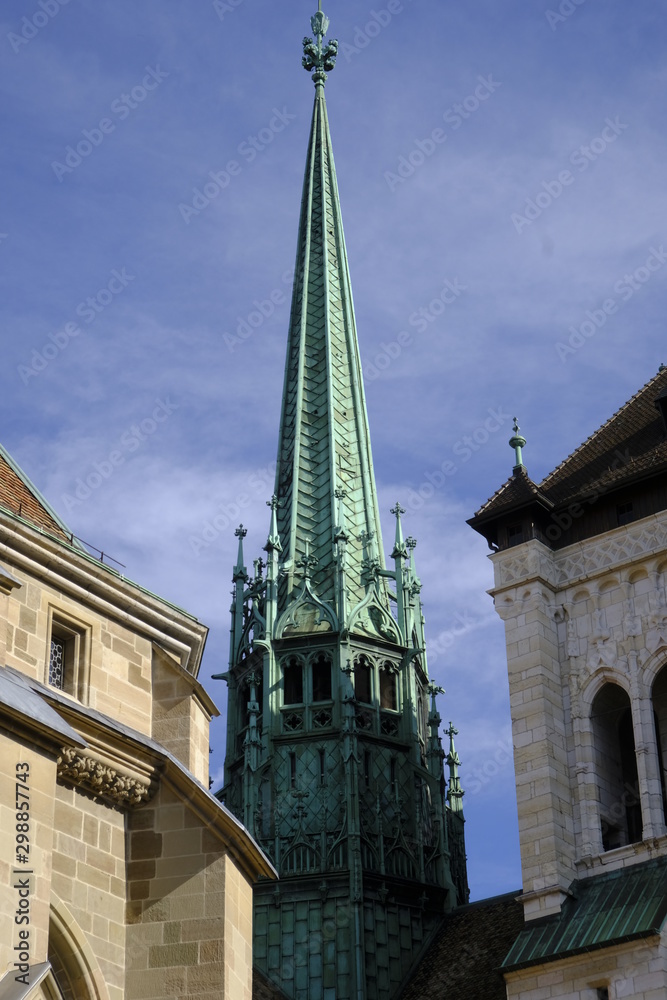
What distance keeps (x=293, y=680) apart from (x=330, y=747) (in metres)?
2.38

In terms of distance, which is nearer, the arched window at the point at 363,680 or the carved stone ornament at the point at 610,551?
the carved stone ornament at the point at 610,551

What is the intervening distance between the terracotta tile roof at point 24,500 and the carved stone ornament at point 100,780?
104 inches

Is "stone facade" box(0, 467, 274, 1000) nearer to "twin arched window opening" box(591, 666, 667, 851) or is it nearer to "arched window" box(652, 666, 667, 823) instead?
"twin arched window opening" box(591, 666, 667, 851)

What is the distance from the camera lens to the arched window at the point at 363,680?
41.4 meters

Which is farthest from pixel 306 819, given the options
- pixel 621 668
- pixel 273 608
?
pixel 621 668

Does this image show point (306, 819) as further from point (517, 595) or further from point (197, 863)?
point (197, 863)

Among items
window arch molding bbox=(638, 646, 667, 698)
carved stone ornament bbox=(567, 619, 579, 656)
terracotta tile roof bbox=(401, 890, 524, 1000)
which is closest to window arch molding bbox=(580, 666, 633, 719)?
window arch molding bbox=(638, 646, 667, 698)

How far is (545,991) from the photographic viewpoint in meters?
30.6

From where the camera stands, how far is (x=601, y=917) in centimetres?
3089

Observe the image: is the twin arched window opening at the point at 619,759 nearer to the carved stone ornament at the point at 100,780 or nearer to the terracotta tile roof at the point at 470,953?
the terracotta tile roof at the point at 470,953

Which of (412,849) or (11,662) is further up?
(412,849)

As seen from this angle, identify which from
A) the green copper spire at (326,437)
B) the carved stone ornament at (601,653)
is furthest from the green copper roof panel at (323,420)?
the carved stone ornament at (601,653)

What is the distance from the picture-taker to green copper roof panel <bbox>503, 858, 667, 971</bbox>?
3019 centimetres

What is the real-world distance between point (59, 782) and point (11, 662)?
1.24m
